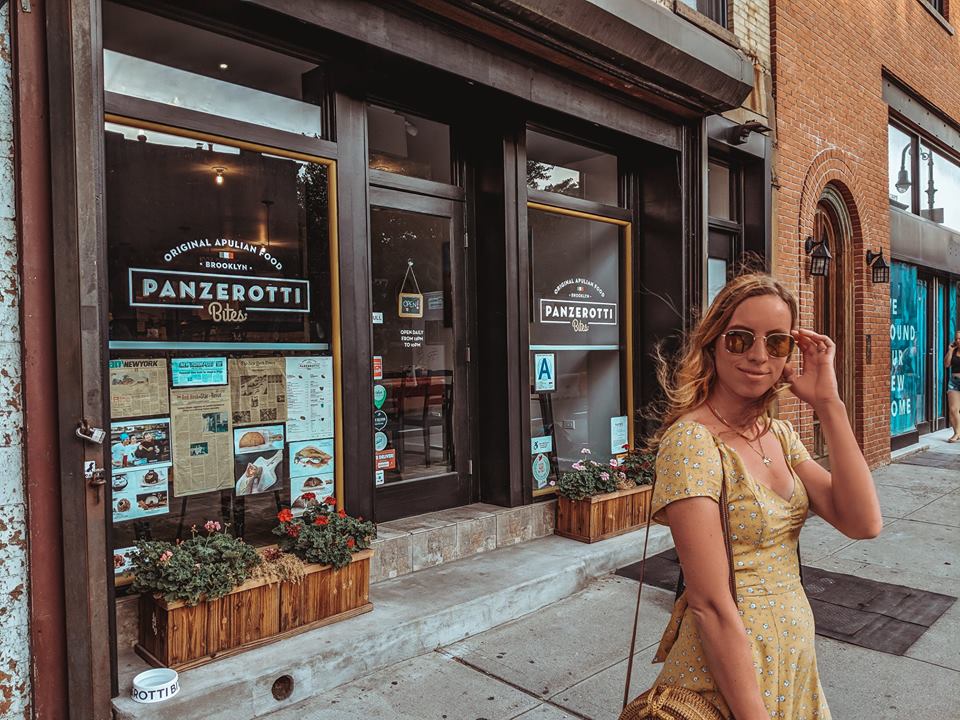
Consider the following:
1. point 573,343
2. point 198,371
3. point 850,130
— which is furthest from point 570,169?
point 850,130

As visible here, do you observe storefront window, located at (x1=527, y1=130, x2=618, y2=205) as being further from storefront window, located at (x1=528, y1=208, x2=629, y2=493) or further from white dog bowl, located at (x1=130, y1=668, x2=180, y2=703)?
white dog bowl, located at (x1=130, y1=668, x2=180, y2=703)

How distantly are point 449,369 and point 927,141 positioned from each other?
36.3ft

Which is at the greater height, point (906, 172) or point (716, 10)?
point (716, 10)

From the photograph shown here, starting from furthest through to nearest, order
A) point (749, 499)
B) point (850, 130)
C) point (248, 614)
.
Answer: point (850, 130)
point (248, 614)
point (749, 499)

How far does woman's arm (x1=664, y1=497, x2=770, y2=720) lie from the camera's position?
5.08 feet

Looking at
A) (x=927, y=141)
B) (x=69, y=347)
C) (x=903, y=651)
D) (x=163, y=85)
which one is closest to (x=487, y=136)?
(x=163, y=85)

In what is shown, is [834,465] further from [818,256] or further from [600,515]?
[818,256]

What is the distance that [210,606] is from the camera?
3.56m

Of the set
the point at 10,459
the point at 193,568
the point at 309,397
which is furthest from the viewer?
the point at 309,397

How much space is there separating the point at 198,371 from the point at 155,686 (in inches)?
69.5

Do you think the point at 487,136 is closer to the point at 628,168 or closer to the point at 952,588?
the point at 628,168

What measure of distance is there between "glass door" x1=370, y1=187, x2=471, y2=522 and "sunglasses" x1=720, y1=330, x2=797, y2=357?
373 cm

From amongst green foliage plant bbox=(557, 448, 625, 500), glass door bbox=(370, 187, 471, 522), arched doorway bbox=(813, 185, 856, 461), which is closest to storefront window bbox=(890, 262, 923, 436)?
arched doorway bbox=(813, 185, 856, 461)

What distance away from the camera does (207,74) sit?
4.38 m
